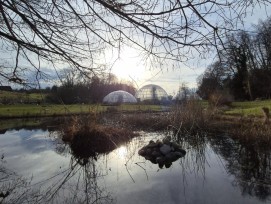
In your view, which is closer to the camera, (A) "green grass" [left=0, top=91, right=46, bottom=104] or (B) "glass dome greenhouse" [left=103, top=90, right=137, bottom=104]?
(A) "green grass" [left=0, top=91, right=46, bottom=104]

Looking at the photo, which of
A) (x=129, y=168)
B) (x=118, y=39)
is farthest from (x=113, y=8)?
(x=129, y=168)

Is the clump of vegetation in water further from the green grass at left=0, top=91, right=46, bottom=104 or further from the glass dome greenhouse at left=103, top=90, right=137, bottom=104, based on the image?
the glass dome greenhouse at left=103, top=90, right=137, bottom=104

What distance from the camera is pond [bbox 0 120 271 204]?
295 inches

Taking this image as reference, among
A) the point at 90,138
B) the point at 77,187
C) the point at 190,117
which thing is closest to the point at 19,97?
the point at 77,187

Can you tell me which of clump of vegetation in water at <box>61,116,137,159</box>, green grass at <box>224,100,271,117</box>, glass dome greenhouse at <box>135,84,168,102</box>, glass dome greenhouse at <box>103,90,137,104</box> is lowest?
clump of vegetation in water at <box>61,116,137,159</box>

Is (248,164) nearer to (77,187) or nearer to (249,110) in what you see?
(77,187)

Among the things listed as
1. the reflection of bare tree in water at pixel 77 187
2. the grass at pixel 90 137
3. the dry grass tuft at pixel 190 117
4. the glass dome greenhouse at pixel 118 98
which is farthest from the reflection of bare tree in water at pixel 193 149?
the glass dome greenhouse at pixel 118 98

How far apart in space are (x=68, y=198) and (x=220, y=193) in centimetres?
322

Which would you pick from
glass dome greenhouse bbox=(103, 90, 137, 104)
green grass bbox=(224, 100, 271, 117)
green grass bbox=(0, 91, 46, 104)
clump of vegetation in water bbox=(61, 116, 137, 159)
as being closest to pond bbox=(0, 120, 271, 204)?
clump of vegetation in water bbox=(61, 116, 137, 159)

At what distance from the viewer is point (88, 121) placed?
1525cm

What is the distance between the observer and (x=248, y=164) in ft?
33.7

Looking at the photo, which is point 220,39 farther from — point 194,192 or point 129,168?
point 129,168

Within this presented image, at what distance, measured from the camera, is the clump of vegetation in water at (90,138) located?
46.9 ft

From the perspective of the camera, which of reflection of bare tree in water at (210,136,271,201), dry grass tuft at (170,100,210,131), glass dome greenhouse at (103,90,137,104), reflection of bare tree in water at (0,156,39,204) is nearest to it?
reflection of bare tree in water at (0,156,39,204)
